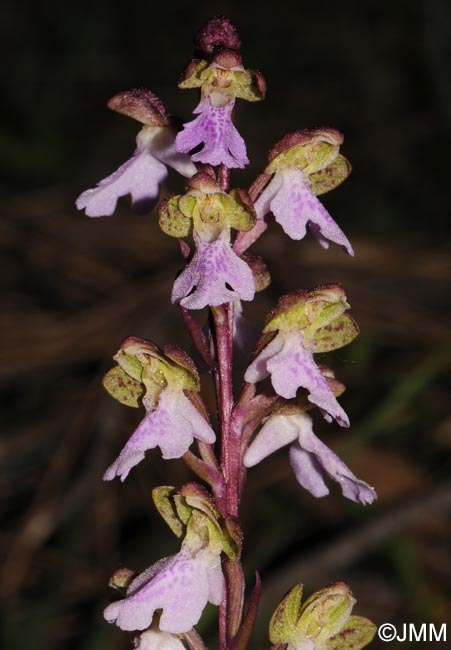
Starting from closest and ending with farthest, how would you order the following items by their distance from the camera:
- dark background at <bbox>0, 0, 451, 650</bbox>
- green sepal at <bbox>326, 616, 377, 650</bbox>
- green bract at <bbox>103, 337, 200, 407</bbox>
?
green bract at <bbox>103, 337, 200, 407</bbox>, green sepal at <bbox>326, 616, 377, 650</bbox>, dark background at <bbox>0, 0, 451, 650</bbox>

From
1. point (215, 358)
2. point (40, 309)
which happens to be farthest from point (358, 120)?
point (215, 358)

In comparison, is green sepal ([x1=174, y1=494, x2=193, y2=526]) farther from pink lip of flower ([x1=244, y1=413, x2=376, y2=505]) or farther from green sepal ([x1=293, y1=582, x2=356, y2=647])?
green sepal ([x1=293, y1=582, x2=356, y2=647])

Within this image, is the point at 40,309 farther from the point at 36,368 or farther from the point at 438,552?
the point at 438,552

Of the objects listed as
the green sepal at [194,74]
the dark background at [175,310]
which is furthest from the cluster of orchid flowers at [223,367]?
the dark background at [175,310]

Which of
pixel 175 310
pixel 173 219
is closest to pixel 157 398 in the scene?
pixel 173 219

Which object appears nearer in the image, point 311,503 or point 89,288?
point 311,503

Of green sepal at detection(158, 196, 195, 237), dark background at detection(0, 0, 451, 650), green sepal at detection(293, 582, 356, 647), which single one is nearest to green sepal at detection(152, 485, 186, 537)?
green sepal at detection(293, 582, 356, 647)
